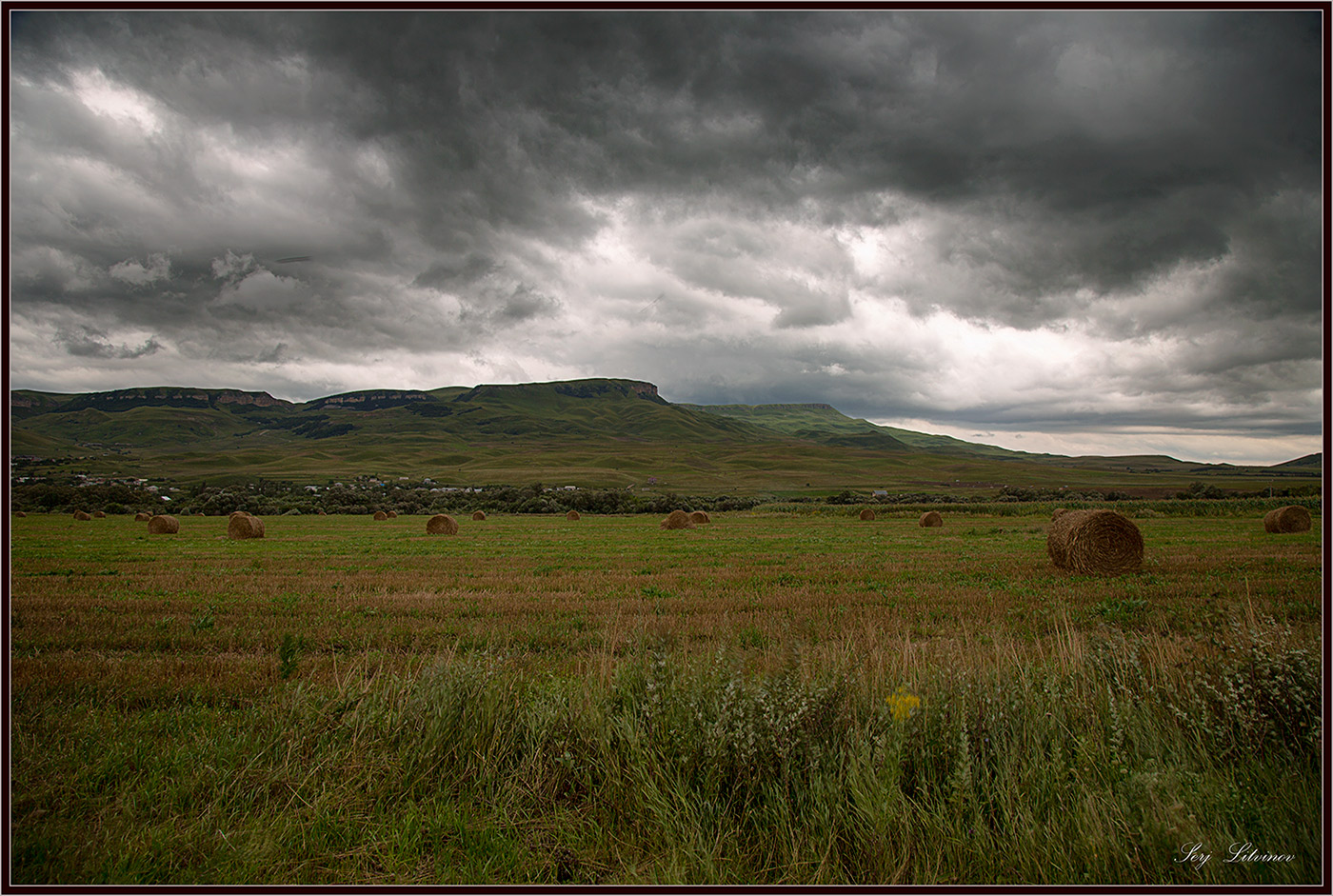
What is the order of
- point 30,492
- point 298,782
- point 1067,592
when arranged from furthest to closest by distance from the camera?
point 30,492 < point 1067,592 < point 298,782

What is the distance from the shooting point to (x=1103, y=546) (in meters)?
18.6

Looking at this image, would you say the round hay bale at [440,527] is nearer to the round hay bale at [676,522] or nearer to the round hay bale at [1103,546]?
the round hay bale at [676,522]

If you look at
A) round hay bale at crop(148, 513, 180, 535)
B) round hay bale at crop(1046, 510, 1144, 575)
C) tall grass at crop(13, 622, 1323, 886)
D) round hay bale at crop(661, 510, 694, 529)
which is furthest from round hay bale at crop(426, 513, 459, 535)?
tall grass at crop(13, 622, 1323, 886)

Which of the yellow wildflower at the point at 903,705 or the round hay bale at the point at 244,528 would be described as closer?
the yellow wildflower at the point at 903,705

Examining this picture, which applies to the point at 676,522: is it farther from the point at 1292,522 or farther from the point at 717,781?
the point at 717,781

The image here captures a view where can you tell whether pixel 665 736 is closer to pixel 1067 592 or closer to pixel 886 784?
pixel 886 784

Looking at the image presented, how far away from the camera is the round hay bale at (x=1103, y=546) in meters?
18.4

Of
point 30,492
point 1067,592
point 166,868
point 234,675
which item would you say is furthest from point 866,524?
point 30,492

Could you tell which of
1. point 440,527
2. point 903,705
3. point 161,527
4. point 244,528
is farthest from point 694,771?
point 161,527

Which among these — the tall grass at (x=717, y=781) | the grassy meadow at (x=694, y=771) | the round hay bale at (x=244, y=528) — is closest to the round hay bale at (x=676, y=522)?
the round hay bale at (x=244, y=528)

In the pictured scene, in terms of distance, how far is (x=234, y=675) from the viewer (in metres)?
7.89

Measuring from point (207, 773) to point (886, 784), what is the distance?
4978mm

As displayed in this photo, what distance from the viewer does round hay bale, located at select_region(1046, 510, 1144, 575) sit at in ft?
60.3

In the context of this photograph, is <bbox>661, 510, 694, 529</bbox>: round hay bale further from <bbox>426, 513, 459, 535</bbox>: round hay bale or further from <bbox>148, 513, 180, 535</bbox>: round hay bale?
<bbox>148, 513, 180, 535</bbox>: round hay bale
